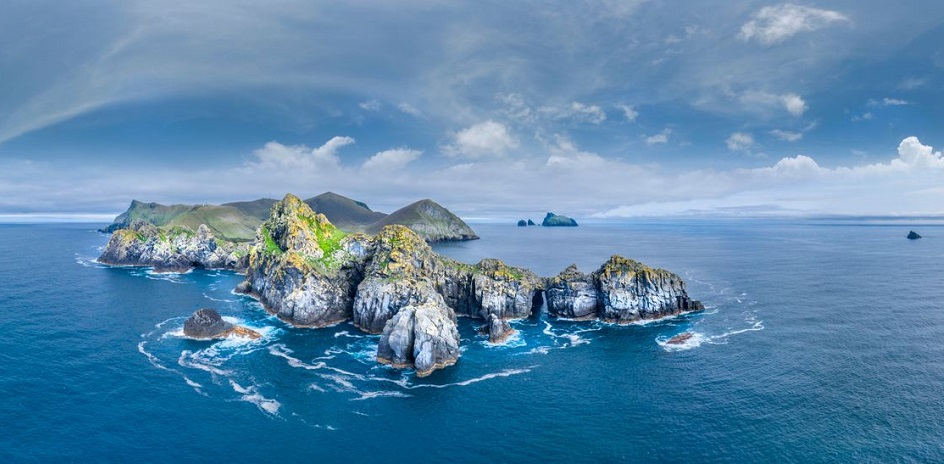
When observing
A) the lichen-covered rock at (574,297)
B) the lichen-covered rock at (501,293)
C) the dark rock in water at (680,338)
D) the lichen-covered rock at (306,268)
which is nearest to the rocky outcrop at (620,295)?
the lichen-covered rock at (574,297)

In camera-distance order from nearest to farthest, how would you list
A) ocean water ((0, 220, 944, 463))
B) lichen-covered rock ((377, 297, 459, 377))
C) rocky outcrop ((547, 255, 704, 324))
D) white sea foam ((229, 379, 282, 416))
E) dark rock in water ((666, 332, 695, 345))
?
ocean water ((0, 220, 944, 463))
white sea foam ((229, 379, 282, 416))
lichen-covered rock ((377, 297, 459, 377))
dark rock in water ((666, 332, 695, 345))
rocky outcrop ((547, 255, 704, 324))

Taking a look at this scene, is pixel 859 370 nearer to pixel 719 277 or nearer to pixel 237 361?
pixel 719 277

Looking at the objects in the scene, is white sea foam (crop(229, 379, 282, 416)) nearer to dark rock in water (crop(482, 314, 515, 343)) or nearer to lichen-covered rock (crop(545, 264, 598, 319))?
dark rock in water (crop(482, 314, 515, 343))

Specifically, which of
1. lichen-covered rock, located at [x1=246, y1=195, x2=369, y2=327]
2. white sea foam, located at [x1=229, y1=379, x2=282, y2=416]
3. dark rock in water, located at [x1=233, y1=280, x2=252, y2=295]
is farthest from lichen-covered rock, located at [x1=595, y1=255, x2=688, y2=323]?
dark rock in water, located at [x1=233, y1=280, x2=252, y2=295]

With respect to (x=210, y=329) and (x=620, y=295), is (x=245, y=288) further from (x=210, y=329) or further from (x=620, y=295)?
(x=620, y=295)

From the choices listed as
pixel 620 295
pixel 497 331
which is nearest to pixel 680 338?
pixel 620 295

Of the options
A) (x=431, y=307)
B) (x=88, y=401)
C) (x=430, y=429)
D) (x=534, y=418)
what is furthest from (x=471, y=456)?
(x=88, y=401)

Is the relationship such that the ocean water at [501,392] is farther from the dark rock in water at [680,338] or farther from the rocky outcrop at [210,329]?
the rocky outcrop at [210,329]
